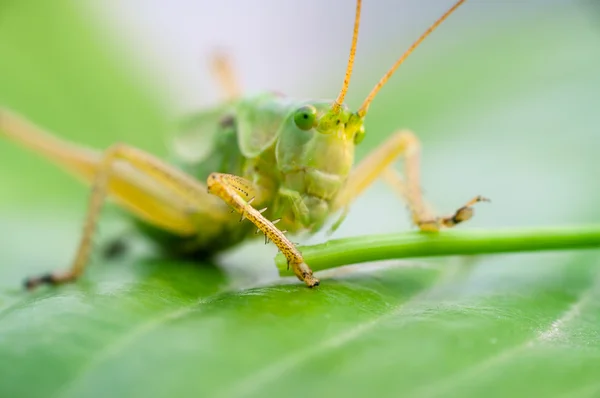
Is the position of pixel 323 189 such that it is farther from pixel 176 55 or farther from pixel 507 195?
pixel 176 55

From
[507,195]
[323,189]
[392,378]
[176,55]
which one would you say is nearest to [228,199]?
[323,189]

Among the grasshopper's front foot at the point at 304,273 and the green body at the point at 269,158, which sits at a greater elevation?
the green body at the point at 269,158

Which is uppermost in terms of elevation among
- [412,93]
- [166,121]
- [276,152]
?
[166,121]

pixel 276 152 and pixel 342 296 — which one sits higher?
pixel 276 152

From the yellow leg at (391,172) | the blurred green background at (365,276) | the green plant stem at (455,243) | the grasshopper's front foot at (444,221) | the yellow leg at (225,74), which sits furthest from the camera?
the yellow leg at (225,74)

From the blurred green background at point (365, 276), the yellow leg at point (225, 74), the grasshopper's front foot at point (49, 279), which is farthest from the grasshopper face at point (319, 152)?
the yellow leg at point (225, 74)

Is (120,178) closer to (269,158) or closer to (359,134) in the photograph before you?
(269,158)

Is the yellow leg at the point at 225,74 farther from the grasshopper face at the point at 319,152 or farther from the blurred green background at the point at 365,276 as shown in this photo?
the grasshopper face at the point at 319,152
